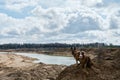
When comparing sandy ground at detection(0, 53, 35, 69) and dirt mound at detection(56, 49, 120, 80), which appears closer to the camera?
dirt mound at detection(56, 49, 120, 80)

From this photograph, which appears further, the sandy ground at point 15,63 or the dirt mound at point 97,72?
the sandy ground at point 15,63

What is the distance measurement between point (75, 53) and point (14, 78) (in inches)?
780

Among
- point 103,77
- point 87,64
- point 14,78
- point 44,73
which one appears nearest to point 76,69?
point 87,64

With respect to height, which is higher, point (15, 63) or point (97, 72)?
point (97, 72)

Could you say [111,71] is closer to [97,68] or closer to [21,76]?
[97,68]

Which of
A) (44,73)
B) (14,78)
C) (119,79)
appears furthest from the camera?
(44,73)

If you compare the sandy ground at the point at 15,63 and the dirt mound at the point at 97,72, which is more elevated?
the dirt mound at the point at 97,72

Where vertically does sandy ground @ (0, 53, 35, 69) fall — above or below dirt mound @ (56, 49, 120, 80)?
below

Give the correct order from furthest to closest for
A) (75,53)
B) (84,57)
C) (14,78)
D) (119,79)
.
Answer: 1. (14,78)
2. (75,53)
3. (84,57)
4. (119,79)

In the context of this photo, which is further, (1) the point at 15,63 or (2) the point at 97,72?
(1) the point at 15,63

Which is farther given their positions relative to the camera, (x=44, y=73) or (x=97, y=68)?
(x=44, y=73)

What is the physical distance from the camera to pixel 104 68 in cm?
1905

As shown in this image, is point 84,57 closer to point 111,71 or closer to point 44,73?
point 111,71

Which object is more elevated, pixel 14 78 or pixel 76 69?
pixel 76 69
